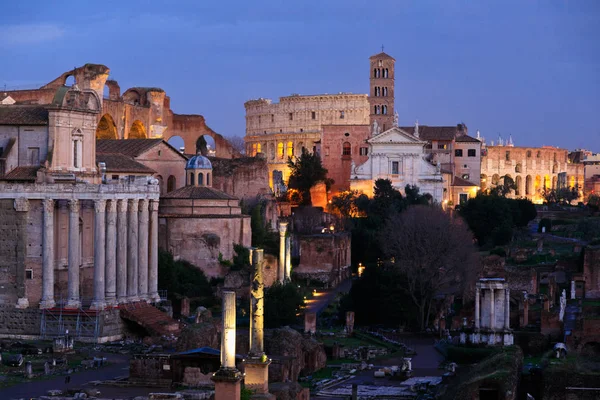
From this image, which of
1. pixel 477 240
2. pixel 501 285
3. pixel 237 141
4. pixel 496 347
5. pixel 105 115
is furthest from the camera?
pixel 237 141

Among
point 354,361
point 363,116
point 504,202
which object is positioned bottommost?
point 354,361

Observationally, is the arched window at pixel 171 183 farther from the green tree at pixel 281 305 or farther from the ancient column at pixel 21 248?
the ancient column at pixel 21 248

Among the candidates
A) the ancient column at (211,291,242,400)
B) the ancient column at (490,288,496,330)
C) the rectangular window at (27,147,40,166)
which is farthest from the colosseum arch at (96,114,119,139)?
the ancient column at (211,291,242,400)

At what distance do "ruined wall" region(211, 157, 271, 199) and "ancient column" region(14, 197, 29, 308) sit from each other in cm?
2311

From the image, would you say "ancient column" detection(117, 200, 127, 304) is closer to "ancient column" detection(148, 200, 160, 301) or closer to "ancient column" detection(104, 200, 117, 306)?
"ancient column" detection(104, 200, 117, 306)

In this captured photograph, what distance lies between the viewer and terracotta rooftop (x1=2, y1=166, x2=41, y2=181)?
47.9 m

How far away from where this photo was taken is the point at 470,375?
115 feet

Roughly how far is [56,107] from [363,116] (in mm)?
74304

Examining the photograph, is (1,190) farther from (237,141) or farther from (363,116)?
(237,141)

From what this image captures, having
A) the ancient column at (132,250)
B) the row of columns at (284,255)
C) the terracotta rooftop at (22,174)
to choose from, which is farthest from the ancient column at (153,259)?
the row of columns at (284,255)

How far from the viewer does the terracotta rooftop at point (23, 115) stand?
49.1 meters

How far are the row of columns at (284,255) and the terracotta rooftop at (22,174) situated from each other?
14969mm

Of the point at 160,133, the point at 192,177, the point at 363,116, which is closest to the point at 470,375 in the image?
the point at 192,177

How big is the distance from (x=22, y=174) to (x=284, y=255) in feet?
55.0
